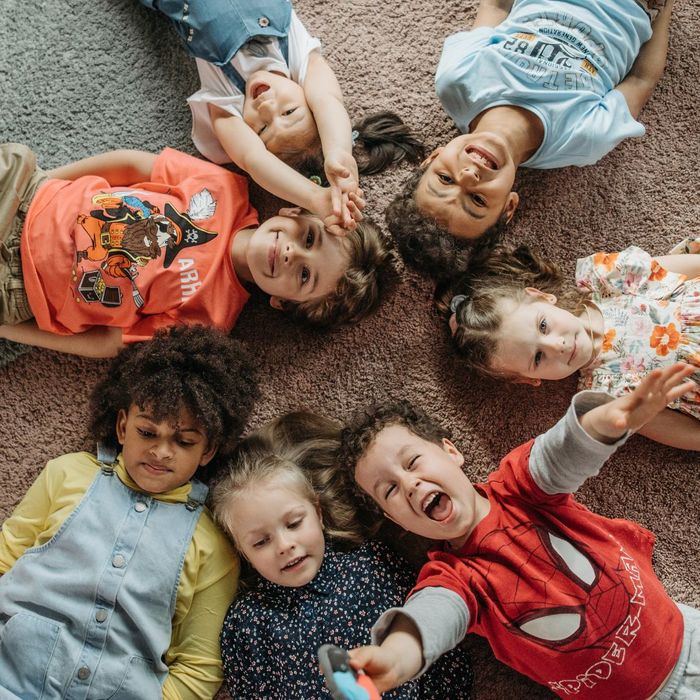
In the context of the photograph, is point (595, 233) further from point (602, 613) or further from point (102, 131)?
point (102, 131)

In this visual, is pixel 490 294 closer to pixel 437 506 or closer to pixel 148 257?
pixel 437 506

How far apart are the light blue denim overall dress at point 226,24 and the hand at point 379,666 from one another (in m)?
1.07

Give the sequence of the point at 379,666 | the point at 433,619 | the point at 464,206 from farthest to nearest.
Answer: the point at 464,206 → the point at 433,619 → the point at 379,666

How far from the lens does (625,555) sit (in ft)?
3.99

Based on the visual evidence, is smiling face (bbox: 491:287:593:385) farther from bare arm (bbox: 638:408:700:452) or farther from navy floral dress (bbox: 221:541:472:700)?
navy floral dress (bbox: 221:541:472:700)

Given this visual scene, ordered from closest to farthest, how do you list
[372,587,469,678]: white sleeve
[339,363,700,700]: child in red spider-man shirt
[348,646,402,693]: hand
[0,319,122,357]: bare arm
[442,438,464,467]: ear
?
[348,646,402,693]: hand
[372,587,469,678]: white sleeve
[339,363,700,700]: child in red spider-man shirt
[442,438,464,467]: ear
[0,319,122,357]: bare arm

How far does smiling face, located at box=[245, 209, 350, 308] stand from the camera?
4.22 ft

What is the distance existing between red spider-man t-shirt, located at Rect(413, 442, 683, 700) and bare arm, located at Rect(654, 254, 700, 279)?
49 centimetres

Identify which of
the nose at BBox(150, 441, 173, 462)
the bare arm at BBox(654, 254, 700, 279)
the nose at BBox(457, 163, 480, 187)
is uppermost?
the nose at BBox(457, 163, 480, 187)

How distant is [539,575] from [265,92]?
103 cm

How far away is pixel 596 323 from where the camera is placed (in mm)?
Result: 1341

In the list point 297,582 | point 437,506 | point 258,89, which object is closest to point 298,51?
point 258,89

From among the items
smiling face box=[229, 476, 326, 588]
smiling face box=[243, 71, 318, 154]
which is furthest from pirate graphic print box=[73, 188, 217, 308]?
smiling face box=[229, 476, 326, 588]

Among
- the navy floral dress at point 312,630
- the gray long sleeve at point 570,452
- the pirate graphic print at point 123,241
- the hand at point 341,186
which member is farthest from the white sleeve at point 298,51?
the navy floral dress at point 312,630
